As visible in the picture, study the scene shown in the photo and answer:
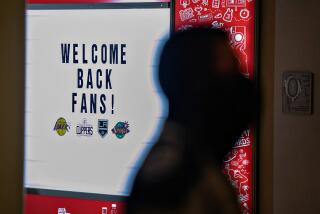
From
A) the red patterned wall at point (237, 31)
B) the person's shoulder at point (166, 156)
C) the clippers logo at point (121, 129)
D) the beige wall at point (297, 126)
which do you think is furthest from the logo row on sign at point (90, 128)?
the beige wall at point (297, 126)

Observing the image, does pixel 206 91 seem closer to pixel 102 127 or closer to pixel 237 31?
pixel 237 31

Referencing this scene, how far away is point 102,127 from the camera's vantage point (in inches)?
127

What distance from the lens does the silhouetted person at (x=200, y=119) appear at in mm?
3021

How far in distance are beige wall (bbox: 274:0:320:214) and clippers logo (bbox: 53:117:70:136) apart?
1.27 meters

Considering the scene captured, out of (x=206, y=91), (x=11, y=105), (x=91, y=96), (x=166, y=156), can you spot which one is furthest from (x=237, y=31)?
(x=11, y=105)

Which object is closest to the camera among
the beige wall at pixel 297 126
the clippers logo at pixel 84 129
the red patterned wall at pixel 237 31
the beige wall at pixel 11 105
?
the beige wall at pixel 297 126

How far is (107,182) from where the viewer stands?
3.22 m

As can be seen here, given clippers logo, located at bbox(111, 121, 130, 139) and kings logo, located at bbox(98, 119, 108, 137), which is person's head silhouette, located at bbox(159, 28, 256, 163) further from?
kings logo, located at bbox(98, 119, 108, 137)

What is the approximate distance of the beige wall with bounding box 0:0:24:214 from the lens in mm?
3383

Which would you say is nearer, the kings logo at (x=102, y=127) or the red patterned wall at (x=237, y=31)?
the red patterned wall at (x=237, y=31)

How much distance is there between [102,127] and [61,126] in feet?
0.89

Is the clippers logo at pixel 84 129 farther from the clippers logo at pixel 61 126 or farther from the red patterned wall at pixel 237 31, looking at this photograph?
the red patterned wall at pixel 237 31

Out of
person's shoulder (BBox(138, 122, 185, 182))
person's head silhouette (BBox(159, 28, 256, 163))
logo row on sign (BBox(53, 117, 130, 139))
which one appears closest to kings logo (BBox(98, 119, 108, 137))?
logo row on sign (BBox(53, 117, 130, 139))

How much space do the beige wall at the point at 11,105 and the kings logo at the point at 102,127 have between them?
0.55m
